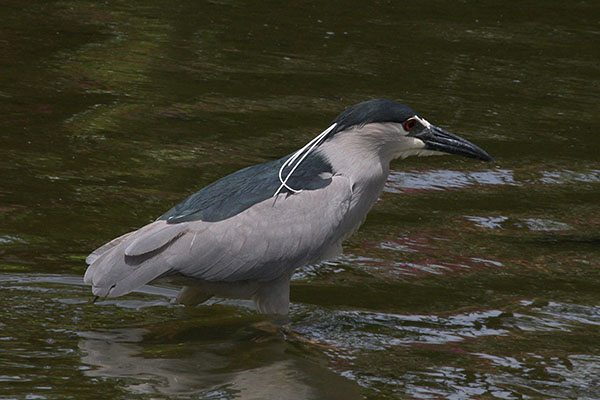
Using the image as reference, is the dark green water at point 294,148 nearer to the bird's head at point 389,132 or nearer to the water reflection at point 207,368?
the water reflection at point 207,368

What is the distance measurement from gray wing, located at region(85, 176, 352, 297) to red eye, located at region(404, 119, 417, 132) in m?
0.51

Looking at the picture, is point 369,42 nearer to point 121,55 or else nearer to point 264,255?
point 121,55

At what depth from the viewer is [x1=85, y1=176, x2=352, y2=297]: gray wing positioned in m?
5.72

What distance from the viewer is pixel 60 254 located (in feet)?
22.0

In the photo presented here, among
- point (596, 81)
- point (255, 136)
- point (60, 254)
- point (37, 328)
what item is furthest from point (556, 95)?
point (37, 328)

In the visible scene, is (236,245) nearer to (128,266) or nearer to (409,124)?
(128,266)

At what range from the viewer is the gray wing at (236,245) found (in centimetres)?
572

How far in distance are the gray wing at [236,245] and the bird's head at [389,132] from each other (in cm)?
31

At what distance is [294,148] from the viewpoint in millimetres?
8703

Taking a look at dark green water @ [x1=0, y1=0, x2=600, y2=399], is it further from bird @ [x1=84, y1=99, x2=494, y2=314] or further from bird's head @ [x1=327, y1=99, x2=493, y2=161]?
bird's head @ [x1=327, y1=99, x2=493, y2=161]

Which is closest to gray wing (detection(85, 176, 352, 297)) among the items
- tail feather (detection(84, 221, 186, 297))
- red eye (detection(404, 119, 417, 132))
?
tail feather (detection(84, 221, 186, 297))

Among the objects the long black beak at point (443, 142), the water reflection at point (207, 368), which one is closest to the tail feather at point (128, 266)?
the water reflection at point (207, 368)

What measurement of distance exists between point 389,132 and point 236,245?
1143mm

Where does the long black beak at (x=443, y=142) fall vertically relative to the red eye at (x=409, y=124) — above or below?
below
